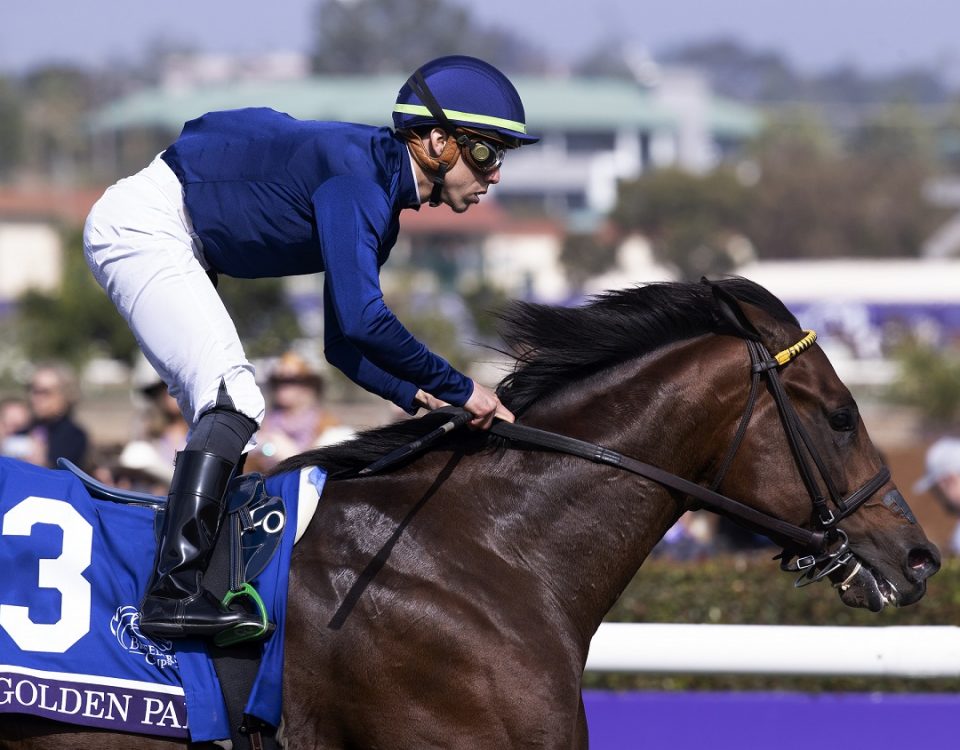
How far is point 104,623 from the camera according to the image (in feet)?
9.71

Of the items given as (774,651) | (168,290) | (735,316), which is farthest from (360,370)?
(774,651)

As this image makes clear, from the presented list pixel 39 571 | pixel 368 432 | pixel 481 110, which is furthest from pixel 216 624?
pixel 481 110

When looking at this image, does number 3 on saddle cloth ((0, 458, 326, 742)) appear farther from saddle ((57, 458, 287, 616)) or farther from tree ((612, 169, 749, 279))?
tree ((612, 169, 749, 279))

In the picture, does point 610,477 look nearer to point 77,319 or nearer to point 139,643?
point 139,643

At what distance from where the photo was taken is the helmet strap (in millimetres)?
3121

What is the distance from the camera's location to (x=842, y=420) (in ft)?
10.5

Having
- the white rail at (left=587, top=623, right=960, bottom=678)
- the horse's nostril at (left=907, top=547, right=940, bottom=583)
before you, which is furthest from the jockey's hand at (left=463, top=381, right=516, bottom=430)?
the white rail at (left=587, top=623, right=960, bottom=678)

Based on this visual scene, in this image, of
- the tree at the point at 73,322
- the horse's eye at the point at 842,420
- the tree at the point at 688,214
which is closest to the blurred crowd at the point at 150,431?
the horse's eye at the point at 842,420

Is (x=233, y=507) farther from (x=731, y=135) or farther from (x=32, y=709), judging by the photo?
(x=731, y=135)

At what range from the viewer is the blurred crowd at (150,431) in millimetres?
5738

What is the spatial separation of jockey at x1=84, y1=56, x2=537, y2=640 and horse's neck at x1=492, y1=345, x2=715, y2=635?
18 cm

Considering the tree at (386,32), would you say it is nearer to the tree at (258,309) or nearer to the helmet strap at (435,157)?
the tree at (258,309)

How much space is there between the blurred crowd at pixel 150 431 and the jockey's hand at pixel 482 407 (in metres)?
2.34

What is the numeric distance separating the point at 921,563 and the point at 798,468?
14.4 inches
